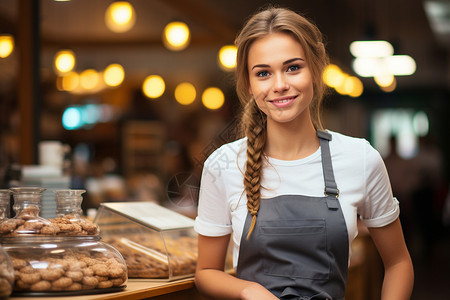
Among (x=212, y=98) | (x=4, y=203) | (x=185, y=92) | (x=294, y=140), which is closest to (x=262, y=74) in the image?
(x=294, y=140)

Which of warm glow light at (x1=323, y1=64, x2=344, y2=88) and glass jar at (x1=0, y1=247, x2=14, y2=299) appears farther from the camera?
warm glow light at (x1=323, y1=64, x2=344, y2=88)

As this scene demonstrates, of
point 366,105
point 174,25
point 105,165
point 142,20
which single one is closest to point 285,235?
point 174,25

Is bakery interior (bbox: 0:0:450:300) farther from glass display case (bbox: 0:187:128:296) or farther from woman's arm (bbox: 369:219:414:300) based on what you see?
woman's arm (bbox: 369:219:414:300)

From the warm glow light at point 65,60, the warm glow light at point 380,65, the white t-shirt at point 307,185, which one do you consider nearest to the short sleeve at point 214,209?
the white t-shirt at point 307,185

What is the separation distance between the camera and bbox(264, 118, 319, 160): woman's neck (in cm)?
200

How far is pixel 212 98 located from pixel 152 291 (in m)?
Result: 11.2

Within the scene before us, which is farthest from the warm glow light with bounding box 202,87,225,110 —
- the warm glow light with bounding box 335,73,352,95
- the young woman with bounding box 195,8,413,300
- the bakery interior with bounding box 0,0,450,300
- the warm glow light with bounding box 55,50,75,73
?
the young woman with bounding box 195,8,413,300

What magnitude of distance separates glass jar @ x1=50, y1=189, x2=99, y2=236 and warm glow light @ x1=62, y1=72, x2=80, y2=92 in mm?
9499

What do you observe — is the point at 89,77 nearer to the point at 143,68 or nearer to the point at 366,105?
the point at 143,68

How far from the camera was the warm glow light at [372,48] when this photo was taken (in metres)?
7.47

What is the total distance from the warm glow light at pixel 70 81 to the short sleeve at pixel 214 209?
9.54m

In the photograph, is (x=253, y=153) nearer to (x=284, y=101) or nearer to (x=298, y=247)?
(x=284, y=101)

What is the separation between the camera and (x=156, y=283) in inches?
81.6

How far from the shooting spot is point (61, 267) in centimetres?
174
